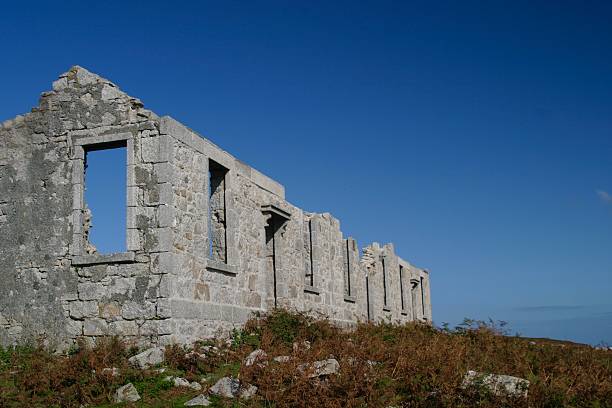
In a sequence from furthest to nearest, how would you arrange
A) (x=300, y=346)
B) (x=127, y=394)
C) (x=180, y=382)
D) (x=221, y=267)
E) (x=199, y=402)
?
(x=221, y=267) < (x=300, y=346) < (x=180, y=382) < (x=127, y=394) < (x=199, y=402)

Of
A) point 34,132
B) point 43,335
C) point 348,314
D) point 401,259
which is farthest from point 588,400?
point 401,259

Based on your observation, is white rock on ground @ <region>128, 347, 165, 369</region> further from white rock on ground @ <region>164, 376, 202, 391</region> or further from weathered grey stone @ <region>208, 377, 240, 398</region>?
weathered grey stone @ <region>208, 377, 240, 398</region>

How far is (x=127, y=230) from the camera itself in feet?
38.0

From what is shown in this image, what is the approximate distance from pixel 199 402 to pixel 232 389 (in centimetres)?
53

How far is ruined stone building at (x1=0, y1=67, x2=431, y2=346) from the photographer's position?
448 inches

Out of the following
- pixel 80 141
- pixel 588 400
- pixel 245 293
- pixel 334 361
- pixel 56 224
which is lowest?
pixel 588 400

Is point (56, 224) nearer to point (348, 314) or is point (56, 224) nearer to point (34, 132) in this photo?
point (34, 132)

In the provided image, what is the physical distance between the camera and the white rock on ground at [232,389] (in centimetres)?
912

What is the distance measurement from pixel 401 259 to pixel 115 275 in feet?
65.7

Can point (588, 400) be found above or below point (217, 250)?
below

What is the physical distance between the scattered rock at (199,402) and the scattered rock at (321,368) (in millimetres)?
1311

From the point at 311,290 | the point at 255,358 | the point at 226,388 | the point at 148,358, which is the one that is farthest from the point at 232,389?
the point at 311,290

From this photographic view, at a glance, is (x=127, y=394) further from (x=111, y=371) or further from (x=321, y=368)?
(x=321, y=368)

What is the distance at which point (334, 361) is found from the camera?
9.80m
